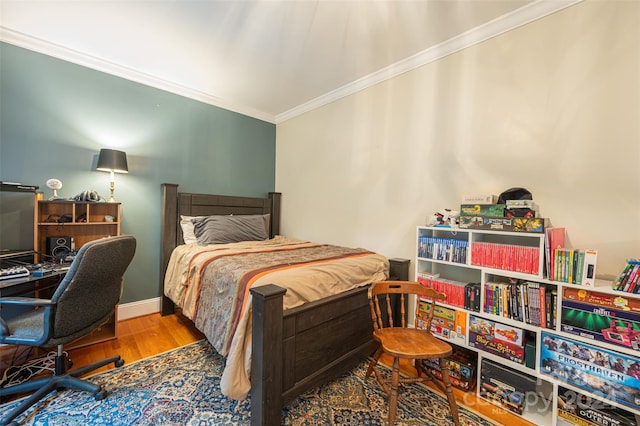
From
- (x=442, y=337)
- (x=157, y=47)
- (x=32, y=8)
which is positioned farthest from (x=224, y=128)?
(x=442, y=337)

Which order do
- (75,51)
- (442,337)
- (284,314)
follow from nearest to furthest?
(284,314), (442,337), (75,51)

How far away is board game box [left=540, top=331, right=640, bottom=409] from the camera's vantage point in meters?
1.25

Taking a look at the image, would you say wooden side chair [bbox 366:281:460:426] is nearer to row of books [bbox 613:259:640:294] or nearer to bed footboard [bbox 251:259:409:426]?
bed footboard [bbox 251:259:409:426]

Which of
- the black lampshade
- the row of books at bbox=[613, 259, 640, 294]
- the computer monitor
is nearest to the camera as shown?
the row of books at bbox=[613, 259, 640, 294]

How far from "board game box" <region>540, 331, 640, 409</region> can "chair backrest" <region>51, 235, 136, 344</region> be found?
105 inches

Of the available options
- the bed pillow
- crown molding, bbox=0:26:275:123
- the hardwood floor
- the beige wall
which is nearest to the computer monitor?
the hardwood floor

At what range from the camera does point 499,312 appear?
5.50 feet

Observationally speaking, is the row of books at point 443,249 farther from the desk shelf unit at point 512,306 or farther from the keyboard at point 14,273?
the keyboard at point 14,273

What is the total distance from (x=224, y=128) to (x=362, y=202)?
2160 mm

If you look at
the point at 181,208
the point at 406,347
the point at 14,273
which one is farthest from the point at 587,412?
the point at 181,208

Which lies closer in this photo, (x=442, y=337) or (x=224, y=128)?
(x=442, y=337)

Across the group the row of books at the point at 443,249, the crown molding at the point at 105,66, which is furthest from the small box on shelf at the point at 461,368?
the crown molding at the point at 105,66

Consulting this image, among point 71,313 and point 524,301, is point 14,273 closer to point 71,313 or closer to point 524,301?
point 71,313

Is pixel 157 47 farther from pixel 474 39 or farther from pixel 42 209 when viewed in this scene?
pixel 474 39
